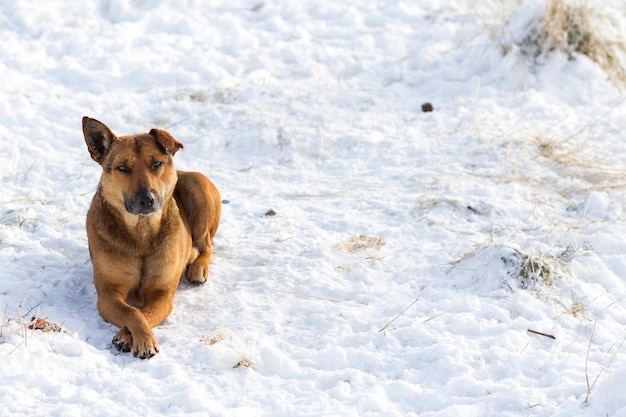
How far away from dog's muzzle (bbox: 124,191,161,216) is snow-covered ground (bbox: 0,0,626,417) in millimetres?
754

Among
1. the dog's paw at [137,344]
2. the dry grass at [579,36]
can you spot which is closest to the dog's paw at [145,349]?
the dog's paw at [137,344]

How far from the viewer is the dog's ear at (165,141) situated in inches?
197

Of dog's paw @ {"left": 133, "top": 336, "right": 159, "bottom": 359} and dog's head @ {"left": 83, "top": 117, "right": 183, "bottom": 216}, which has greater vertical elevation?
dog's head @ {"left": 83, "top": 117, "right": 183, "bottom": 216}

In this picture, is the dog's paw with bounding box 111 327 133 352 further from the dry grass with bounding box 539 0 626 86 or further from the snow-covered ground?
the dry grass with bounding box 539 0 626 86

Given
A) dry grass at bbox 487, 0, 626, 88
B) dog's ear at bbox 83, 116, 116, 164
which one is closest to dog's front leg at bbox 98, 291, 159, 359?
dog's ear at bbox 83, 116, 116, 164

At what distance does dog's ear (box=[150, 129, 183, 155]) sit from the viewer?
4.99 meters

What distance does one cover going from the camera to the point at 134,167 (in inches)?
189

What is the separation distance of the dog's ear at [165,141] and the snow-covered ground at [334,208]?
1050 mm

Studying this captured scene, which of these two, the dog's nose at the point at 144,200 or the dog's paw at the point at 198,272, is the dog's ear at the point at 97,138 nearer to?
the dog's nose at the point at 144,200

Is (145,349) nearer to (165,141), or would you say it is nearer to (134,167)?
(134,167)

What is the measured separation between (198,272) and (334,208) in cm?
169

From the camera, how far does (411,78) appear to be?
30.5 feet

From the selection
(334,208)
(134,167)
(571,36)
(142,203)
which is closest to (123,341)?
(142,203)

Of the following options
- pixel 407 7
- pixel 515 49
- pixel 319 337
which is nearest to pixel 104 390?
pixel 319 337
